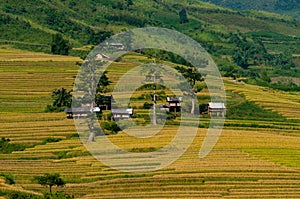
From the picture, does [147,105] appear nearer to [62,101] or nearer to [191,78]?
[191,78]

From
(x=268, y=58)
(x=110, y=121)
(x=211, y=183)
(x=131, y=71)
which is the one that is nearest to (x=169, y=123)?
(x=110, y=121)

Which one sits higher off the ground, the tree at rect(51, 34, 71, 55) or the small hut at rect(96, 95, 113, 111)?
the tree at rect(51, 34, 71, 55)

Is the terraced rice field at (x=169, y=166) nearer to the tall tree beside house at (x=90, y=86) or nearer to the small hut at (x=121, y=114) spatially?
the tall tree beside house at (x=90, y=86)

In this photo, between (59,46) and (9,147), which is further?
(59,46)

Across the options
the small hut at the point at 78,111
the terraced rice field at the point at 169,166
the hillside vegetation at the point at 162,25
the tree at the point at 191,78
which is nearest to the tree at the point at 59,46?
the hillside vegetation at the point at 162,25

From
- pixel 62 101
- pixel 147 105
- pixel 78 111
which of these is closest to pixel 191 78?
pixel 147 105

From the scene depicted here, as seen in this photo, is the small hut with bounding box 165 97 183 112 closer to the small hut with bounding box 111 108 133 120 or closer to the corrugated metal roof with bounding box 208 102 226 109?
the corrugated metal roof with bounding box 208 102 226 109

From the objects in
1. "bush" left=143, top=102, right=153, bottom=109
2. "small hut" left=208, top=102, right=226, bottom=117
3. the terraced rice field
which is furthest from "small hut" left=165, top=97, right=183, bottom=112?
the terraced rice field

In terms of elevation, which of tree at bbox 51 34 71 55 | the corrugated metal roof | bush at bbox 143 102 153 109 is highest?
tree at bbox 51 34 71 55
